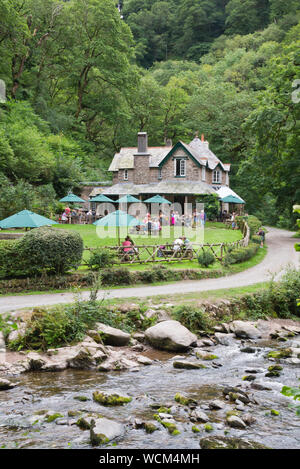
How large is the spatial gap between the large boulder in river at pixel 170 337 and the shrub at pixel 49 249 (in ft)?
17.2

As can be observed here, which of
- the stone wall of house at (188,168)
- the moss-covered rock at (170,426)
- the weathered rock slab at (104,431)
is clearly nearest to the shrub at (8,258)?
the weathered rock slab at (104,431)

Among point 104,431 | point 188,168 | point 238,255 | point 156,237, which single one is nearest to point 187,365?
point 104,431

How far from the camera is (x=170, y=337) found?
12.9 metres

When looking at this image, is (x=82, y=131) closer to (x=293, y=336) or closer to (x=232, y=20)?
(x=293, y=336)

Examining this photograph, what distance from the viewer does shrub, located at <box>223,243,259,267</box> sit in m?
22.9

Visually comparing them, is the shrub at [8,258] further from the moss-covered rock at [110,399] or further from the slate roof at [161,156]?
the slate roof at [161,156]

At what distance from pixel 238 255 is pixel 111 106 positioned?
120 ft

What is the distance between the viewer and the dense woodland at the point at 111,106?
3066 cm

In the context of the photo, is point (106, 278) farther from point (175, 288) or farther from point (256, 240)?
point (256, 240)

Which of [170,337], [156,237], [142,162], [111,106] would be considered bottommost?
[170,337]

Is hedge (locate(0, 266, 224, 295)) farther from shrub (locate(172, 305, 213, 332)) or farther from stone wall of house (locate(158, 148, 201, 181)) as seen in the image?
stone wall of house (locate(158, 148, 201, 181))

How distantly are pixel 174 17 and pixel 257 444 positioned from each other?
108 metres

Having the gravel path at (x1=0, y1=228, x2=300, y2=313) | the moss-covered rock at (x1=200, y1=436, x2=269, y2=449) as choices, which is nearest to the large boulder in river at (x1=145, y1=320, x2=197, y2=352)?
the gravel path at (x1=0, y1=228, x2=300, y2=313)
